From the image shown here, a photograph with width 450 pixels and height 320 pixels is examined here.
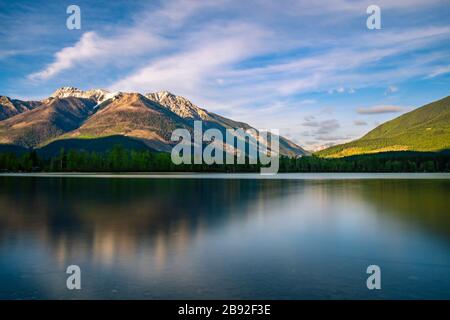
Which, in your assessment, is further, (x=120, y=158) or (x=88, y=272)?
(x=120, y=158)

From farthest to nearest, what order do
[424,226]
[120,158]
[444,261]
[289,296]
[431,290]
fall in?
[120,158] → [424,226] → [444,261] → [431,290] → [289,296]

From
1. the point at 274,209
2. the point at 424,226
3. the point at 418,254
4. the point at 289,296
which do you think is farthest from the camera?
the point at 274,209

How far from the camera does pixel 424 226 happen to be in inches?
1074

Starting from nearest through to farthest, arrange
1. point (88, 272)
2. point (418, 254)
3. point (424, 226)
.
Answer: point (88, 272)
point (418, 254)
point (424, 226)

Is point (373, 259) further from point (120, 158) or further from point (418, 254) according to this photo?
point (120, 158)

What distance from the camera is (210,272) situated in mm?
15617

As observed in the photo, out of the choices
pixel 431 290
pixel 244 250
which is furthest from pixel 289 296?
pixel 244 250

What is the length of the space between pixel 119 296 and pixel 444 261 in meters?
13.9

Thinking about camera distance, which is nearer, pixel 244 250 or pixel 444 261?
pixel 444 261

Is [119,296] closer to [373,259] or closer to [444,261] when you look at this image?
[373,259]

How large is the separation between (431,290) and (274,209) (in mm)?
24921
